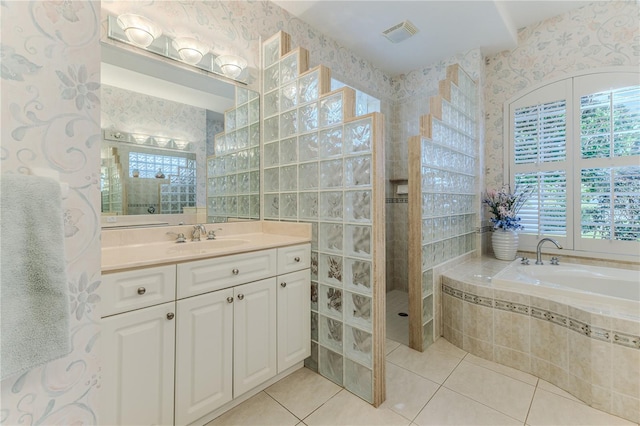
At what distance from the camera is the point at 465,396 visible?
5.43ft

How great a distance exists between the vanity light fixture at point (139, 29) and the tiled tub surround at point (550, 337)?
2659 millimetres

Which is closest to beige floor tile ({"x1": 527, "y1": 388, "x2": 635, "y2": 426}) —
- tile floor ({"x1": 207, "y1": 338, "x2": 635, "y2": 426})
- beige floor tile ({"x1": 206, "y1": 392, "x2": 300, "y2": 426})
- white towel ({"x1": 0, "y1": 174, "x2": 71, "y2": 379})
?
tile floor ({"x1": 207, "y1": 338, "x2": 635, "y2": 426})

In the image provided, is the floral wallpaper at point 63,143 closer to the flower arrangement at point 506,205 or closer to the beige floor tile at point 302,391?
the beige floor tile at point 302,391

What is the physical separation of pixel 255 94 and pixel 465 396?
2477mm

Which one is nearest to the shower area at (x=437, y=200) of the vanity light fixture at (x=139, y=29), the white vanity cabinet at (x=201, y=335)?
the white vanity cabinet at (x=201, y=335)

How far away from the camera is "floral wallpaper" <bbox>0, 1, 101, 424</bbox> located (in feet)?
1.81

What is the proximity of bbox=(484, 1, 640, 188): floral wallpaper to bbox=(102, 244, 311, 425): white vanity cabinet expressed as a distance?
2.67 m

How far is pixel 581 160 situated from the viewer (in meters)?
2.55

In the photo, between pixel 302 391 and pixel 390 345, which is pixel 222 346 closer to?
pixel 302 391

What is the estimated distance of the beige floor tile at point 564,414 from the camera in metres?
1.45

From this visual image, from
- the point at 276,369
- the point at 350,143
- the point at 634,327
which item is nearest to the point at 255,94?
the point at 350,143

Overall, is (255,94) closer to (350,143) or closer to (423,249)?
(350,143)

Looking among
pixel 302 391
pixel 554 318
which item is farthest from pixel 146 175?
pixel 554 318

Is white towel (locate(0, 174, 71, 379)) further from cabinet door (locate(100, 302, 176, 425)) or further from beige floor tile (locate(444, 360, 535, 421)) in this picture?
Answer: beige floor tile (locate(444, 360, 535, 421))
